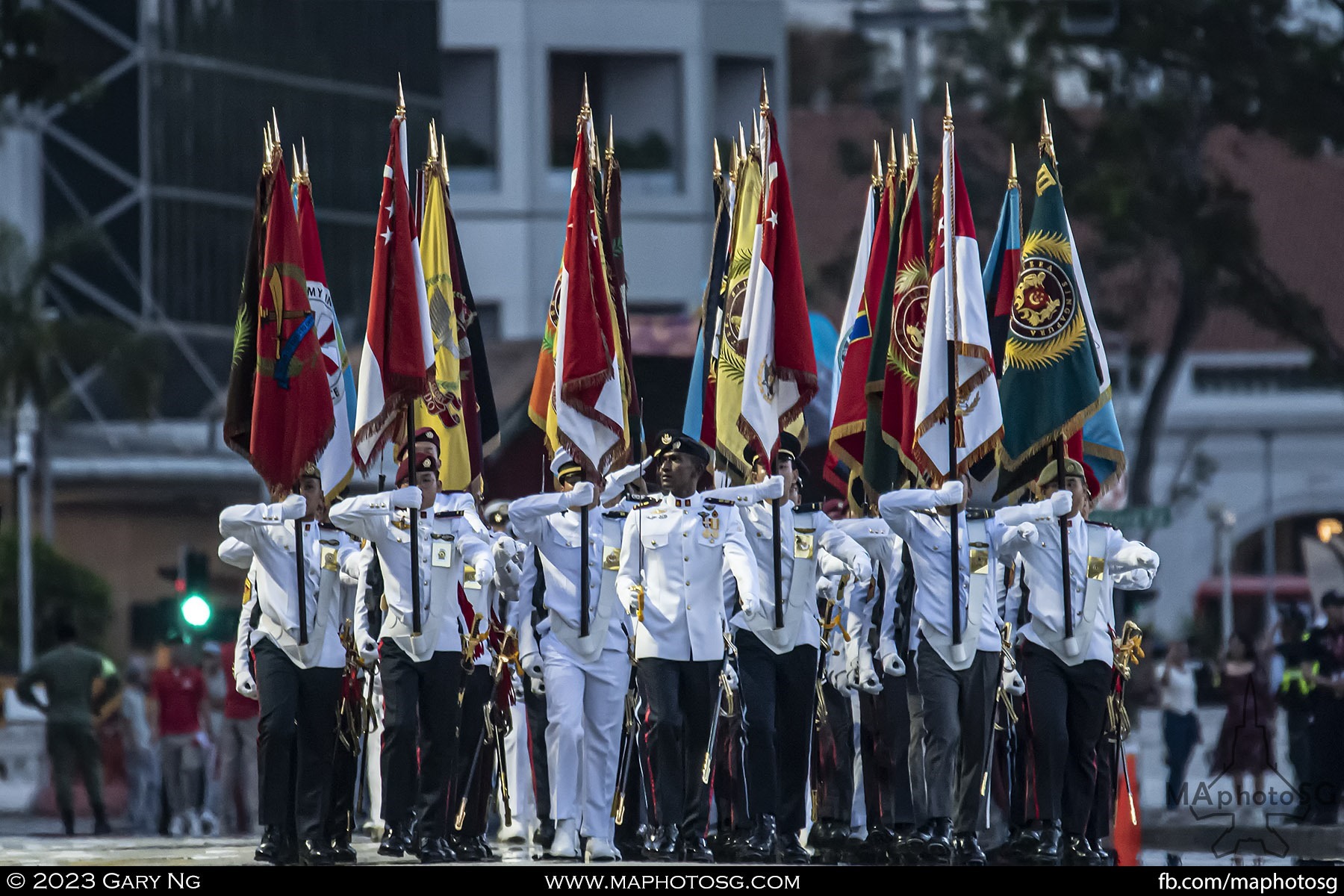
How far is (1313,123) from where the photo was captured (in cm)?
2914

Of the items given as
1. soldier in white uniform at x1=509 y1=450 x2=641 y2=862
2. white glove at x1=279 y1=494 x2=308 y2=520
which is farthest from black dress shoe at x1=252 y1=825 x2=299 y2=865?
white glove at x1=279 y1=494 x2=308 y2=520

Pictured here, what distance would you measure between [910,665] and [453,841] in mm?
2436

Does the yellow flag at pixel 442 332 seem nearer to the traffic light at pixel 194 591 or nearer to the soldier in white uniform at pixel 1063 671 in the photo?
the soldier in white uniform at pixel 1063 671

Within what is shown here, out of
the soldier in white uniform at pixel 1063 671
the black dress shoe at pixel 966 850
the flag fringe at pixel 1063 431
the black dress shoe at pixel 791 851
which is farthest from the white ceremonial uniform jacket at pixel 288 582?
the flag fringe at pixel 1063 431

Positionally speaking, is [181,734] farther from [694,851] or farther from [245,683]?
[694,851]

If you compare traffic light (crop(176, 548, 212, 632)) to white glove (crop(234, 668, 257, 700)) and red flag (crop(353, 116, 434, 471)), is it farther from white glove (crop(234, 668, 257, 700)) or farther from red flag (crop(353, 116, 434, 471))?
white glove (crop(234, 668, 257, 700))

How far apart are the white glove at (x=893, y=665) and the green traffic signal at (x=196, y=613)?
7243mm

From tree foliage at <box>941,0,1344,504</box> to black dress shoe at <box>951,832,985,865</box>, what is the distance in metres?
18.9

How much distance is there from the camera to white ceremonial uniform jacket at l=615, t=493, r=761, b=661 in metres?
11.7

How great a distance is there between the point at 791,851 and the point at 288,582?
2.77 meters

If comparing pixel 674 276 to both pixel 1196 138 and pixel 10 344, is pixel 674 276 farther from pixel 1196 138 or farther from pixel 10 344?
pixel 10 344

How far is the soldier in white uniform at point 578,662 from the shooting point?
11.8 m

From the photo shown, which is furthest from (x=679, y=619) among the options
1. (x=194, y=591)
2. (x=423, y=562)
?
(x=194, y=591)

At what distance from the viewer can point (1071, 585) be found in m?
11.8
